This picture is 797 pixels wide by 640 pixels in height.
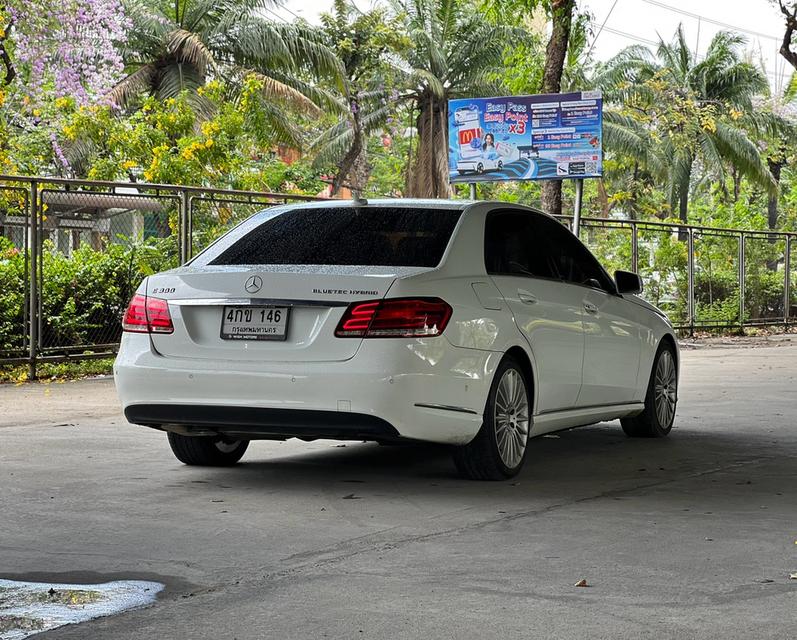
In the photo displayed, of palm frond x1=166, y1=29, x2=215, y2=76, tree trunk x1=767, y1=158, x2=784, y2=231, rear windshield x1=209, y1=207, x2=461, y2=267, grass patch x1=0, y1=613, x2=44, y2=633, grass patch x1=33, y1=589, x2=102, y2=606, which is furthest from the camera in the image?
tree trunk x1=767, y1=158, x2=784, y2=231

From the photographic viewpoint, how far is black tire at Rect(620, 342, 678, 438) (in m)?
10.4

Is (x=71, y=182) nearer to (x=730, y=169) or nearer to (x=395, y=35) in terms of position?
(x=395, y=35)

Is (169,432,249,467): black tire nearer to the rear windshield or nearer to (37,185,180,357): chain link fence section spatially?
the rear windshield

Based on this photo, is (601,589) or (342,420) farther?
(342,420)

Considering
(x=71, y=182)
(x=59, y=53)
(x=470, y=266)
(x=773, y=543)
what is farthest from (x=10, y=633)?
(x=59, y=53)

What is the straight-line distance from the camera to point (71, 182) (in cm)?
1441

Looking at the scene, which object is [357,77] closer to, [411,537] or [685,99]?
[685,99]

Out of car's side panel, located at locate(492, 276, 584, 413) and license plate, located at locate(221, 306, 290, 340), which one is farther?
car's side panel, located at locate(492, 276, 584, 413)

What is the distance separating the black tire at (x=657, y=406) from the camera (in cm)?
1043

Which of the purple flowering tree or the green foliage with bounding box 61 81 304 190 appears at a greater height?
the purple flowering tree

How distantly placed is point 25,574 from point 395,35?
134 feet

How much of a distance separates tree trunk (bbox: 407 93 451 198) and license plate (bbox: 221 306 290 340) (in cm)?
3915

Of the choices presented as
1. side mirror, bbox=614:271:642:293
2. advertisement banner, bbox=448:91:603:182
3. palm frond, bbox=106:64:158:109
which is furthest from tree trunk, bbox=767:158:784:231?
side mirror, bbox=614:271:642:293

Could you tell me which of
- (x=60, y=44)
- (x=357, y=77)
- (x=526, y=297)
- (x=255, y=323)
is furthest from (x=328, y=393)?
(x=357, y=77)
